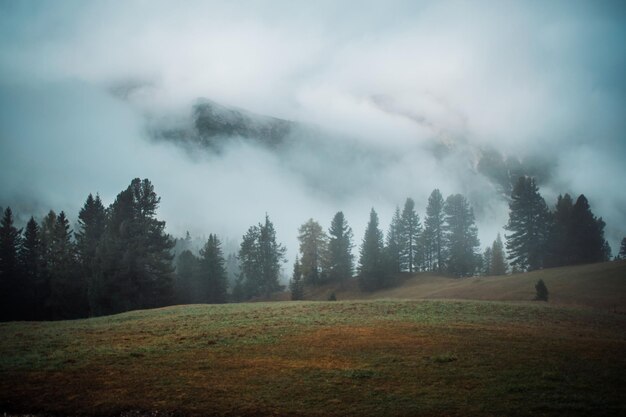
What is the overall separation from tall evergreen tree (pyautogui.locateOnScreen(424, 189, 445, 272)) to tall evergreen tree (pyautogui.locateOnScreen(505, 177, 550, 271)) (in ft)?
44.9

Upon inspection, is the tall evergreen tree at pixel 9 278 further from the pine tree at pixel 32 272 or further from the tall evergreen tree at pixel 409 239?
the tall evergreen tree at pixel 409 239

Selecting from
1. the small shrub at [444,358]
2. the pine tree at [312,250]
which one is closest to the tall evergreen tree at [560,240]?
the pine tree at [312,250]

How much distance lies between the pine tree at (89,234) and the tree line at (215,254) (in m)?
0.20

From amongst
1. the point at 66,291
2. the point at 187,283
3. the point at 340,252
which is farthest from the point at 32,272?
the point at 340,252

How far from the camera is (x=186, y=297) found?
76.1 metres

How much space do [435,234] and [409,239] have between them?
576 cm

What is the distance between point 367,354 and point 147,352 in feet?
41.6

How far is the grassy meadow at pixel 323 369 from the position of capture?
607 inches

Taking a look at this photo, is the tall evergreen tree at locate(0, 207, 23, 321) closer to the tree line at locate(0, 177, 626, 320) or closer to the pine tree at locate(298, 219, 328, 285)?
the tree line at locate(0, 177, 626, 320)

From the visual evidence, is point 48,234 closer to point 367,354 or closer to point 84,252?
point 84,252

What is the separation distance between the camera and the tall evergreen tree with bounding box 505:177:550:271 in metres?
75.9

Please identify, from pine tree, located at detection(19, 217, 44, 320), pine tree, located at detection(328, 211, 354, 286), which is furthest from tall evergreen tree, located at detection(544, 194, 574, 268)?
pine tree, located at detection(19, 217, 44, 320)

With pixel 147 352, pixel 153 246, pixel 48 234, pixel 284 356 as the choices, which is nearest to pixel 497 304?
pixel 284 356

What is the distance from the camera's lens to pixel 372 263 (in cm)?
8112
